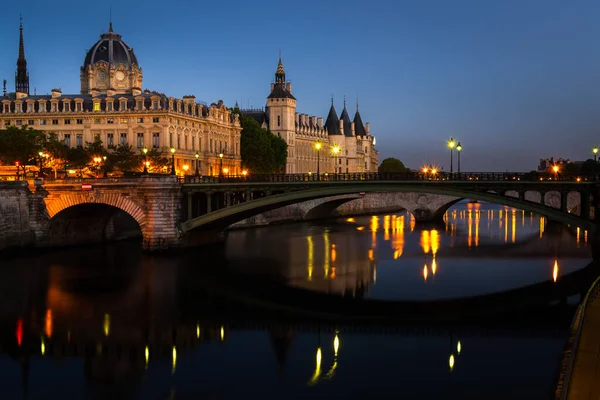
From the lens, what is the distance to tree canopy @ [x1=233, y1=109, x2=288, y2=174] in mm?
123500

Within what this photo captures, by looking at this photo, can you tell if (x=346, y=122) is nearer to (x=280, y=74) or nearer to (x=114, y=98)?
(x=280, y=74)

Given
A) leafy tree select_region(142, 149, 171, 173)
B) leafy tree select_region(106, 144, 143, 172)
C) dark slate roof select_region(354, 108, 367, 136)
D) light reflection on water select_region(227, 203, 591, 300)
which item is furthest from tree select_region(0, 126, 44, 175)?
dark slate roof select_region(354, 108, 367, 136)

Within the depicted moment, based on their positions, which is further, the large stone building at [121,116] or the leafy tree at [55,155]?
the large stone building at [121,116]

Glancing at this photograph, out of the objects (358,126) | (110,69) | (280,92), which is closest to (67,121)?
(110,69)

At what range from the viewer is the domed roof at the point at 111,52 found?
112m

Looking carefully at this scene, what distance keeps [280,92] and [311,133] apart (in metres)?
17.3

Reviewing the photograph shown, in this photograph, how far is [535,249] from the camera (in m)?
63.7

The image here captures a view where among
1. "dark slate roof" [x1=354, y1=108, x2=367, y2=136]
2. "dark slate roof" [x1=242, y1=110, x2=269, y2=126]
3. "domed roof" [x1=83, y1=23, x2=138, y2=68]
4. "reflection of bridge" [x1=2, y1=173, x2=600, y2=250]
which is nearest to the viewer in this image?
"reflection of bridge" [x1=2, y1=173, x2=600, y2=250]

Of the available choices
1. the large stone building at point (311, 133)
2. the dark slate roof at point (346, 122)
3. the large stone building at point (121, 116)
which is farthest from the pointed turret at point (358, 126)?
the large stone building at point (121, 116)

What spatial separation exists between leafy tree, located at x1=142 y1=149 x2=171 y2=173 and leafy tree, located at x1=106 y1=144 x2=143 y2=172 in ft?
4.23

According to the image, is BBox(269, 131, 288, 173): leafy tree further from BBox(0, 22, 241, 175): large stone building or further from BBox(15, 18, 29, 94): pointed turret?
BBox(15, 18, 29, 94): pointed turret

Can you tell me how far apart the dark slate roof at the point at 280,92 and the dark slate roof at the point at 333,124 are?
2583cm

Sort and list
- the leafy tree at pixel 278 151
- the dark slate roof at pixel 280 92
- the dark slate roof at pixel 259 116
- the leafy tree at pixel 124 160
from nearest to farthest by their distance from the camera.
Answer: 1. the leafy tree at pixel 124 160
2. the leafy tree at pixel 278 151
3. the dark slate roof at pixel 280 92
4. the dark slate roof at pixel 259 116

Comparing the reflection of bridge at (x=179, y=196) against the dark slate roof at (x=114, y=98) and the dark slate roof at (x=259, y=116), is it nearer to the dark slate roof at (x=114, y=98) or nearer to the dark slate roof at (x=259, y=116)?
the dark slate roof at (x=114, y=98)
